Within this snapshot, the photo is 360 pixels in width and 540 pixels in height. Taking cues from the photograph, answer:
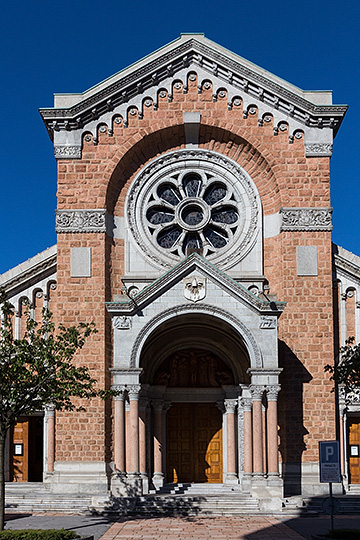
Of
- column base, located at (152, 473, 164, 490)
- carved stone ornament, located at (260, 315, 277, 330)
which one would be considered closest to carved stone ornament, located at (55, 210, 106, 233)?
carved stone ornament, located at (260, 315, 277, 330)

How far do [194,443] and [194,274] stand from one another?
742cm

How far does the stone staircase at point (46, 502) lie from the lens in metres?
24.6

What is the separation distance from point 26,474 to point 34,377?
11264 mm

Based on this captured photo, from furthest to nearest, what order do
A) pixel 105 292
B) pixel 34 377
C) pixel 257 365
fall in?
pixel 105 292 < pixel 257 365 < pixel 34 377

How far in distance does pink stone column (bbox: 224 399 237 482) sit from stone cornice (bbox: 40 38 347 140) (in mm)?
10642

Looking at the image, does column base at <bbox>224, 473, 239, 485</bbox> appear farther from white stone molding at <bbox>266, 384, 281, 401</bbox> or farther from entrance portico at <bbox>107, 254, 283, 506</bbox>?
white stone molding at <bbox>266, 384, 281, 401</bbox>

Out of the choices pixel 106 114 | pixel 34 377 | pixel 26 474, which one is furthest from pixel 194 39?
pixel 26 474

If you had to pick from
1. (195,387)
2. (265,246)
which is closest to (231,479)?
(195,387)

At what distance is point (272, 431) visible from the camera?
2481cm

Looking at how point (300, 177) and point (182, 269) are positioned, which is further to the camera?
point (300, 177)

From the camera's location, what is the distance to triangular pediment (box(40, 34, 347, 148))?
28.7m

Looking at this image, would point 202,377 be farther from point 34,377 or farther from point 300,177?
point 34,377

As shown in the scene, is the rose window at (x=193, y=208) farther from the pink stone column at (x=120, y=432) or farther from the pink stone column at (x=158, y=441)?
the pink stone column at (x=120, y=432)

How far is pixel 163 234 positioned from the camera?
2938cm
